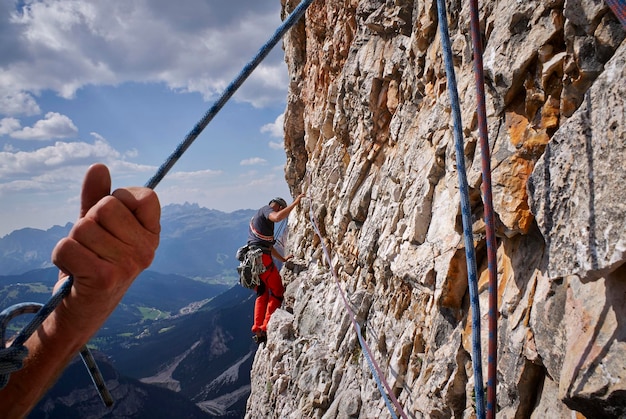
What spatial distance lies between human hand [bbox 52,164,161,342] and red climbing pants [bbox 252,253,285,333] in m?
10.0

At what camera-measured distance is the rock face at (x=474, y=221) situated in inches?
103

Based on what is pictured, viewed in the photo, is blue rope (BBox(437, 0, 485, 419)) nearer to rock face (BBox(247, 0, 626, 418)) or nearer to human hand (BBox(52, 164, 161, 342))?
rock face (BBox(247, 0, 626, 418))

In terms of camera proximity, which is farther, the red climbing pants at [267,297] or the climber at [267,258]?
the red climbing pants at [267,297]

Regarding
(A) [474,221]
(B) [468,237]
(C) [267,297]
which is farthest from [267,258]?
(B) [468,237]

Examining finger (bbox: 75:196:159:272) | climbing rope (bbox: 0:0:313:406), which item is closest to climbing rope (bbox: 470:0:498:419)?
climbing rope (bbox: 0:0:313:406)

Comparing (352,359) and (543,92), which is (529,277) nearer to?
(543,92)

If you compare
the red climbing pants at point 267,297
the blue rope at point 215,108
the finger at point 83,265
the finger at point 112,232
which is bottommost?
the red climbing pants at point 267,297

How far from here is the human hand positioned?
4.86ft

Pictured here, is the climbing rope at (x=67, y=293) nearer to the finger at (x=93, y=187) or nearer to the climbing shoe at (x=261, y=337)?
the finger at (x=93, y=187)

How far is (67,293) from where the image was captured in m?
1.54

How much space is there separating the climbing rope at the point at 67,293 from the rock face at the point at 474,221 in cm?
259

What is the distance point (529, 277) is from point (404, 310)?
3.10m

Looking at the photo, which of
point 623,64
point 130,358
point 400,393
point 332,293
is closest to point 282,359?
point 332,293

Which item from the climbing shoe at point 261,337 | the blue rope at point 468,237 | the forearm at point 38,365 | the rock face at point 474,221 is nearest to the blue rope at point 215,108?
the forearm at point 38,365
